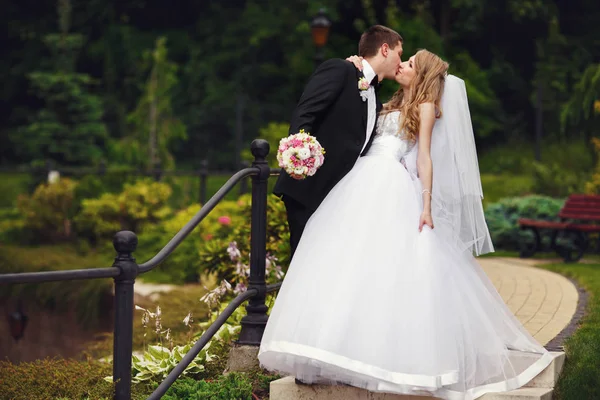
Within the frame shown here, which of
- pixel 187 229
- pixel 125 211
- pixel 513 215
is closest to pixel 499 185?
pixel 513 215

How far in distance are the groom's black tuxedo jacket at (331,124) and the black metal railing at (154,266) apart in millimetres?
440

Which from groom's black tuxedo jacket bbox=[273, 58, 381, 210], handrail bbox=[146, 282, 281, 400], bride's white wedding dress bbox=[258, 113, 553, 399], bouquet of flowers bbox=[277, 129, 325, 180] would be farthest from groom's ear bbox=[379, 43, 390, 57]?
handrail bbox=[146, 282, 281, 400]

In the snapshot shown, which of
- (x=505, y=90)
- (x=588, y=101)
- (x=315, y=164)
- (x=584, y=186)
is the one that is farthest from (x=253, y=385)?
(x=505, y=90)

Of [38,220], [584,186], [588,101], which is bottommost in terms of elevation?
[38,220]

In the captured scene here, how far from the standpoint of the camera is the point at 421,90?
5660 millimetres

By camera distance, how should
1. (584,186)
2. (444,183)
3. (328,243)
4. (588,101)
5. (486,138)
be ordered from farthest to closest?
(486,138)
(584,186)
(588,101)
(444,183)
(328,243)

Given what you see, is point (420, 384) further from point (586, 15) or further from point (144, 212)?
point (586, 15)

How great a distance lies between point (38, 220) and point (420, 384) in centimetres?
1331

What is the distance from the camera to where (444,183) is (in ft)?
18.7

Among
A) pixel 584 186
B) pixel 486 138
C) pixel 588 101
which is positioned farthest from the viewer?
pixel 486 138

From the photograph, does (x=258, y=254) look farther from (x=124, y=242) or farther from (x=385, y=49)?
(x=124, y=242)

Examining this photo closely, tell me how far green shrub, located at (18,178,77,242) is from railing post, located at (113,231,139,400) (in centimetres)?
1286

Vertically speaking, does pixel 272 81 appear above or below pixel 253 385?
above

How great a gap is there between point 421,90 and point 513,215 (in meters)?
9.19
